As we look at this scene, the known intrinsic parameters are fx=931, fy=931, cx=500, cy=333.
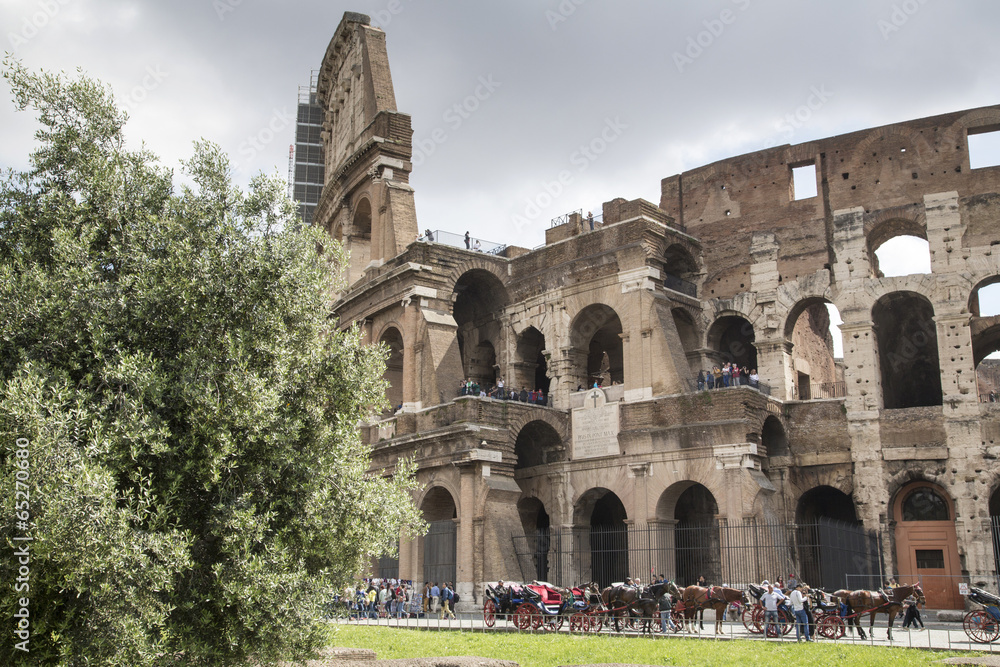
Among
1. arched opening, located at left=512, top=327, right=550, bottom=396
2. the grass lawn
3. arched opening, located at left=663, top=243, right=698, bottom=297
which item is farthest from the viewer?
arched opening, located at left=512, top=327, right=550, bottom=396

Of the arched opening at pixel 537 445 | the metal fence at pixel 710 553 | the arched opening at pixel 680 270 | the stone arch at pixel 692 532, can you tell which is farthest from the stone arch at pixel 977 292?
the arched opening at pixel 537 445

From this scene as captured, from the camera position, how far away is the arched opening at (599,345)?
1069 inches

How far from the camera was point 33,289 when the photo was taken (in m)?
8.89

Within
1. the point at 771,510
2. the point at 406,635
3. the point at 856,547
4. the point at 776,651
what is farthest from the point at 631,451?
the point at 776,651

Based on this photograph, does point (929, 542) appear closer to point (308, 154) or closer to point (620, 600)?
point (620, 600)

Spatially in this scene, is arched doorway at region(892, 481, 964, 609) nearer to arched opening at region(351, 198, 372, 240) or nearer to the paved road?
the paved road

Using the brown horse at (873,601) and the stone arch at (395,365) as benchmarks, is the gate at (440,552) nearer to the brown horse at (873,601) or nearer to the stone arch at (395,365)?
the stone arch at (395,365)

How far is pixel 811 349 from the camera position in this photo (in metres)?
29.0

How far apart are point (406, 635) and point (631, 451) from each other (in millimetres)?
9938

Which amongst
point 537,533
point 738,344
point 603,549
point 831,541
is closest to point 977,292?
point 738,344

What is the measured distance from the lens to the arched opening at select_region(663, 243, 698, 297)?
26.7 meters

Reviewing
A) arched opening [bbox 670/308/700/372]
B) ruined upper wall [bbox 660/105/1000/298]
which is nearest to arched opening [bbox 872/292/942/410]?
ruined upper wall [bbox 660/105/1000/298]

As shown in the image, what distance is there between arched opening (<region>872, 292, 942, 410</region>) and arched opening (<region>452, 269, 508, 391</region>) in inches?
458

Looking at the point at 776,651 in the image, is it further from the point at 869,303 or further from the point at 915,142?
the point at 915,142
